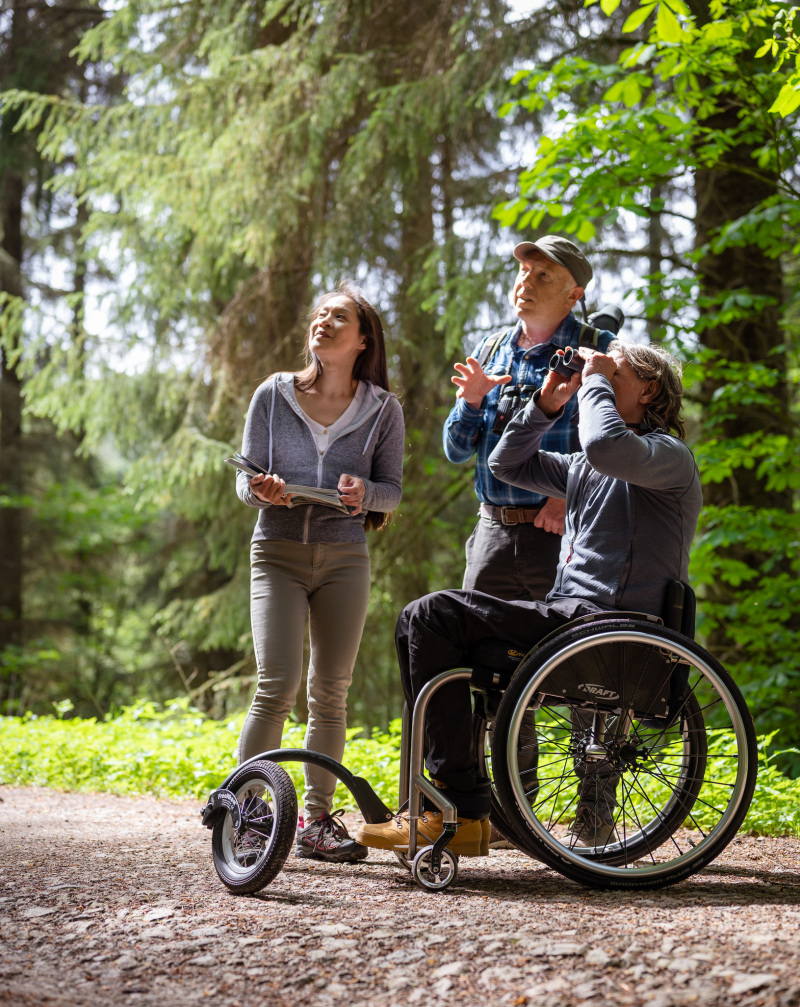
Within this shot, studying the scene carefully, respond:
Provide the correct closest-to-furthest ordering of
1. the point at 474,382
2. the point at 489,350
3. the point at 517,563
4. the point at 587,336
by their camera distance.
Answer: the point at 474,382 → the point at 517,563 → the point at 587,336 → the point at 489,350

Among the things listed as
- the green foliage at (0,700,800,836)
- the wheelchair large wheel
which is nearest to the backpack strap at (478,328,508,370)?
the wheelchair large wheel

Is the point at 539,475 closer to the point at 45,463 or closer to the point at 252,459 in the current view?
the point at 252,459

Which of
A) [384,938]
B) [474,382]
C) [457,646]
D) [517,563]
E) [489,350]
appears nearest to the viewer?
[384,938]

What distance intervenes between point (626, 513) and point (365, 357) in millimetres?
1206

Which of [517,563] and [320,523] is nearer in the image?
[320,523]

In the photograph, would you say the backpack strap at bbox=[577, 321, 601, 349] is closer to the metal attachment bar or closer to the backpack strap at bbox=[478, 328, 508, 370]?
the backpack strap at bbox=[478, 328, 508, 370]

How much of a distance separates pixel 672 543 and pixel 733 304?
3.28 meters

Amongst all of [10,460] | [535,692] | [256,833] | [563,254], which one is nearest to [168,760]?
[256,833]

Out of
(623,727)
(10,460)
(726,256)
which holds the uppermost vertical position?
(726,256)

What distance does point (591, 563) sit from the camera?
8.89 ft

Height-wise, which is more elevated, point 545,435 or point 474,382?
point 474,382

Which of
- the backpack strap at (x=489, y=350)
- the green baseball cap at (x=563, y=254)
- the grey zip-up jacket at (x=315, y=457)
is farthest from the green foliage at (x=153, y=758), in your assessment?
the green baseball cap at (x=563, y=254)

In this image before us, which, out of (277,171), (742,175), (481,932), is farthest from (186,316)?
(481,932)

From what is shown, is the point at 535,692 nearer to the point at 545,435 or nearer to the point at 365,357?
the point at 545,435
